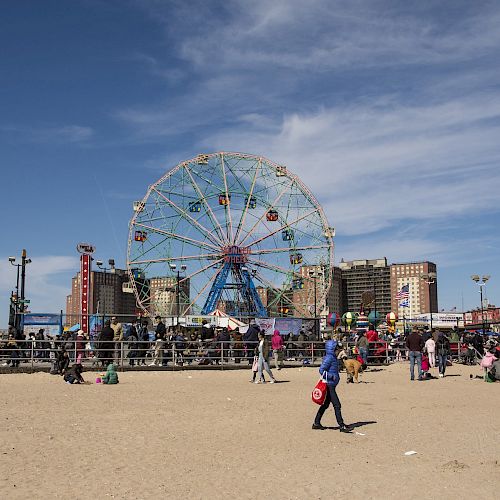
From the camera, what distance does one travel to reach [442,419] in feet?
40.8

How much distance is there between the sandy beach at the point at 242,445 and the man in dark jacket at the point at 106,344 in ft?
20.9

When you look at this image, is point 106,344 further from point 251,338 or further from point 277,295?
point 277,295

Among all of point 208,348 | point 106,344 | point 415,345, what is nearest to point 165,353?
point 208,348

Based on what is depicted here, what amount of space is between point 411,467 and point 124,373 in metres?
16.8

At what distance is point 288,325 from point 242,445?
21.1 metres

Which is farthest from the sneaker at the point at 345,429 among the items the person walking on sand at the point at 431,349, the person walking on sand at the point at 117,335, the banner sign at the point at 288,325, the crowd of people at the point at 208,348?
the banner sign at the point at 288,325

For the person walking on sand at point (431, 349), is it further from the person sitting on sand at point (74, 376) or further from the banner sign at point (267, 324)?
the person sitting on sand at point (74, 376)

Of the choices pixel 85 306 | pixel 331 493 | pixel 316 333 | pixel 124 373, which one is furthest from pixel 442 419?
pixel 85 306

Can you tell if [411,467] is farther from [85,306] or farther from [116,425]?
[85,306]

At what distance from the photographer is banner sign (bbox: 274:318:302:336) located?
30.6 meters

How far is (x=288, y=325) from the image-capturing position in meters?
30.8

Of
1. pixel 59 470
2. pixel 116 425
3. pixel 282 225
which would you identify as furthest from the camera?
pixel 282 225

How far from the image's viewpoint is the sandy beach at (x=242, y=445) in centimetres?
739

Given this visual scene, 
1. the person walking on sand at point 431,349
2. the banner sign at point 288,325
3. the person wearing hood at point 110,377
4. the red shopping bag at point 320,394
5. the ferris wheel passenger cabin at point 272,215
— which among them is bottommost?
the person wearing hood at point 110,377
